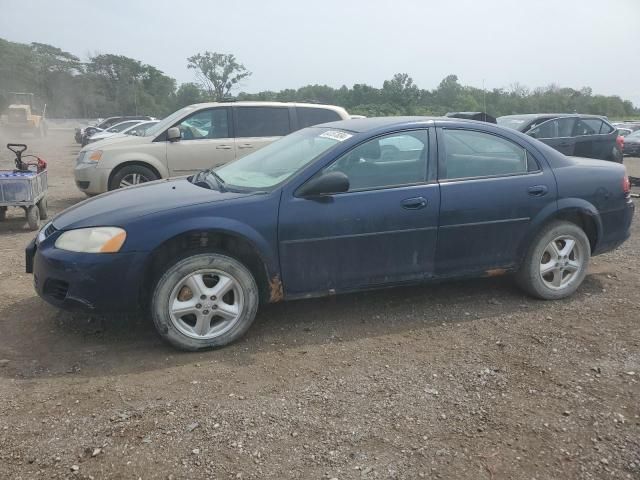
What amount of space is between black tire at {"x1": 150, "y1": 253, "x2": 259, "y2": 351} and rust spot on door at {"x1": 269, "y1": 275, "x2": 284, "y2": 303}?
0.36ft

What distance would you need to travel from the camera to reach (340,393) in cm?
309

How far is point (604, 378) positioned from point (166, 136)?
712cm

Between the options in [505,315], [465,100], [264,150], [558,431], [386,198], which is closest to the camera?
[558,431]

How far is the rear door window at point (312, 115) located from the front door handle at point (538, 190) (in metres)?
5.22

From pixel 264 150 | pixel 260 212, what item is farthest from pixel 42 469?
pixel 264 150

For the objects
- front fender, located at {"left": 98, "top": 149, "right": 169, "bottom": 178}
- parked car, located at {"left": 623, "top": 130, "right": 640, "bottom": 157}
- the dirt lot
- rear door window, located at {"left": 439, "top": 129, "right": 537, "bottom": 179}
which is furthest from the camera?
parked car, located at {"left": 623, "top": 130, "right": 640, "bottom": 157}

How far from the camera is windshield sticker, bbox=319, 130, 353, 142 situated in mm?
4084

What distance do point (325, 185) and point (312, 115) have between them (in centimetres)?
562

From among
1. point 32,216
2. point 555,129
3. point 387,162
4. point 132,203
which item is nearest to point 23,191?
point 32,216

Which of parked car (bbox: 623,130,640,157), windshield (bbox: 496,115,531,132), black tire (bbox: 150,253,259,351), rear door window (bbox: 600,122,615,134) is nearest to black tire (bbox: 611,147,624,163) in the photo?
rear door window (bbox: 600,122,615,134)

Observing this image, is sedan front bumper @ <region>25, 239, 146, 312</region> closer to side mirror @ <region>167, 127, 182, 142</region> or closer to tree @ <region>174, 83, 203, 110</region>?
side mirror @ <region>167, 127, 182, 142</region>

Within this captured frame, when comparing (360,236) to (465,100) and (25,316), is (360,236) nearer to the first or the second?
(25,316)

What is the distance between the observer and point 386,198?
392cm

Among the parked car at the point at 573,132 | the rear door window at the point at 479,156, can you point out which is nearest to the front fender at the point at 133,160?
the rear door window at the point at 479,156
